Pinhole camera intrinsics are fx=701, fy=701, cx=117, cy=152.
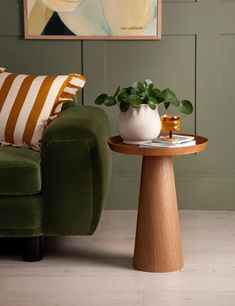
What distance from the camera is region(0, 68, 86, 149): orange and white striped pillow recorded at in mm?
3521

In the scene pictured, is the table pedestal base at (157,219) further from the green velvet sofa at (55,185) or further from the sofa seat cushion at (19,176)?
the sofa seat cushion at (19,176)

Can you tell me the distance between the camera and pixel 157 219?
3.11 m

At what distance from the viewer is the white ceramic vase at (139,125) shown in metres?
3.05

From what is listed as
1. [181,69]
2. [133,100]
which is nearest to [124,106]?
[133,100]

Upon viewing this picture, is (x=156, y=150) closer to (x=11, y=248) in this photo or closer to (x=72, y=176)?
(x=72, y=176)

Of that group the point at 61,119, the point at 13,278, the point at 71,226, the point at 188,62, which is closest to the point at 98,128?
the point at 61,119

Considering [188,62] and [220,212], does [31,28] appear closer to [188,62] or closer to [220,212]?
[188,62]

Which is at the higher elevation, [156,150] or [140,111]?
[140,111]

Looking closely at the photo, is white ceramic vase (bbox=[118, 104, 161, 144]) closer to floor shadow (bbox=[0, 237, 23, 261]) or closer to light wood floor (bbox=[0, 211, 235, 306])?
light wood floor (bbox=[0, 211, 235, 306])

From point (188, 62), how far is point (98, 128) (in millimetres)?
1084

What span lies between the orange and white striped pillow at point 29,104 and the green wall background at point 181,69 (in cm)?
48

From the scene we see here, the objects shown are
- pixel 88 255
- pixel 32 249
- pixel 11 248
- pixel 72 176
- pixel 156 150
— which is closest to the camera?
pixel 156 150

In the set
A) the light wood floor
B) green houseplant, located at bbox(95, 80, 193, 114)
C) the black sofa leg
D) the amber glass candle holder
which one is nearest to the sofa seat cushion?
the black sofa leg

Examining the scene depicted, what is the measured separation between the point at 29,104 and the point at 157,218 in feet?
3.11
